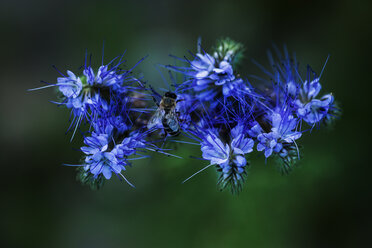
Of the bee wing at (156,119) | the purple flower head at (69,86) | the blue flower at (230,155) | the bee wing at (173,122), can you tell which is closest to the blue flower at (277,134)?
the blue flower at (230,155)

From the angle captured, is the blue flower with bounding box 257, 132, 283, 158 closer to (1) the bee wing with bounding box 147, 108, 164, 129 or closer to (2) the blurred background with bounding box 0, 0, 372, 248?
(1) the bee wing with bounding box 147, 108, 164, 129

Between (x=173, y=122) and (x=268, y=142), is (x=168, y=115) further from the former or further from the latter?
(x=268, y=142)

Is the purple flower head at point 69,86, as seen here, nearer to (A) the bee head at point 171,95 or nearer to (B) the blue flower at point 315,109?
(A) the bee head at point 171,95

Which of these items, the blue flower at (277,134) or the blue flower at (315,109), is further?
the blue flower at (315,109)

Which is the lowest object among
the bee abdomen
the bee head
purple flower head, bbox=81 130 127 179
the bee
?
purple flower head, bbox=81 130 127 179

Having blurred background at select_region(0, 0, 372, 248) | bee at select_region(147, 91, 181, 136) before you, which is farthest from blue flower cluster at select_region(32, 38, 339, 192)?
blurred background at select_region(0, 0, 372, 248)

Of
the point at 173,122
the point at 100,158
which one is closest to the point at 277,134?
the point at 173,122
